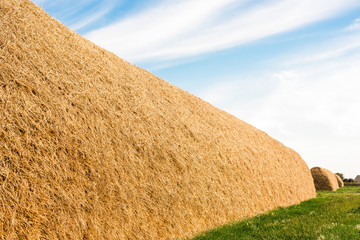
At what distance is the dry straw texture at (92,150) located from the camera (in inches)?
225

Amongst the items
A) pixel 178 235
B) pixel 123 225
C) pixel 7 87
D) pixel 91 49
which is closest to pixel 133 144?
pixel 123 225

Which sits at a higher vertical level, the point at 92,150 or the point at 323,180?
the point at 92,150

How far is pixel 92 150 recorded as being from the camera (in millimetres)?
6898

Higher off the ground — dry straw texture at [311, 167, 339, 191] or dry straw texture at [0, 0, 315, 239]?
dry straw texture at [0, 0, 315, 239]

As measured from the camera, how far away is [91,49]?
10.2 meters

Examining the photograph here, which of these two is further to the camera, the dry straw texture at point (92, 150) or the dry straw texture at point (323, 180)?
the dry straw texture at point (323, 180)

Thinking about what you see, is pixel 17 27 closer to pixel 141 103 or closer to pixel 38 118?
pixel 38 118

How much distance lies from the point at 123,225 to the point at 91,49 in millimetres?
6123

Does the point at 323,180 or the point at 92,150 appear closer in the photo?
the point at 92,150

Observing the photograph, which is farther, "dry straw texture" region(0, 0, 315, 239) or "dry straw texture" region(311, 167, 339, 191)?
"dry straw texture" region(311, 167, 339, 191)

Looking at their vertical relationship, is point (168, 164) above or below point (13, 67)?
below

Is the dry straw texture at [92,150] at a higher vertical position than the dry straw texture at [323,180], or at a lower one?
higher

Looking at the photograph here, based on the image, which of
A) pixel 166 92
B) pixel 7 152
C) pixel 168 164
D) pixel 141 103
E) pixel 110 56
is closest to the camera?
pixel 7 152

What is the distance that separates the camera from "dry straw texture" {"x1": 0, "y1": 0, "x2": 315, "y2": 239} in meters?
5.71
